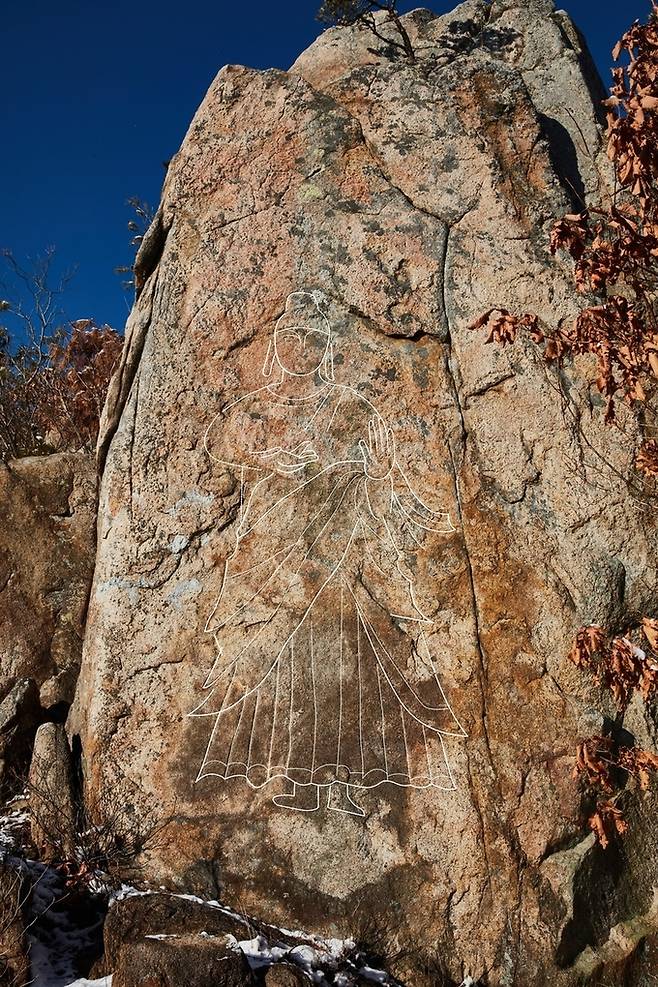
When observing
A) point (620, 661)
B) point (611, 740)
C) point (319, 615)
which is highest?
point (319, 615)

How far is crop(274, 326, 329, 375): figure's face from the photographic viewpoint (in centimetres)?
394

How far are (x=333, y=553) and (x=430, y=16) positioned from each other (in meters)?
3.38

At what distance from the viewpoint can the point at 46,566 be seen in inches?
190

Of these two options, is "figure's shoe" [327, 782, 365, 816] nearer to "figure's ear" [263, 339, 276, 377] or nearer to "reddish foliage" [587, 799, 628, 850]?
"reddish foliage" [587, 799, 628, 850]

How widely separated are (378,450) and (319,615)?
0.83 metres

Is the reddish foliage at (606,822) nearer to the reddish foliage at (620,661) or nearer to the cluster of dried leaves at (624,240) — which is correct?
the reddish foliage at (620,661)

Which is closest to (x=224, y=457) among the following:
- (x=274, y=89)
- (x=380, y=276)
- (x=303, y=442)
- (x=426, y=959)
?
(x=303, y=442)

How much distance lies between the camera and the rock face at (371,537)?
11.2ft

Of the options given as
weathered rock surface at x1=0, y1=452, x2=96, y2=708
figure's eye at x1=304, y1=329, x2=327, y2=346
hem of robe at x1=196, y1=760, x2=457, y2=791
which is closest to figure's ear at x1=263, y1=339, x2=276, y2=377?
figure's eye at x1=304, y1=329, x2=327, y2=346

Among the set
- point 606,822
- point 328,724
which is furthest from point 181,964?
point 606,822

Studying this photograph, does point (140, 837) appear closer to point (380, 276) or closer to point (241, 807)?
point (241, 807)

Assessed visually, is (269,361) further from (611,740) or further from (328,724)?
(611,740)

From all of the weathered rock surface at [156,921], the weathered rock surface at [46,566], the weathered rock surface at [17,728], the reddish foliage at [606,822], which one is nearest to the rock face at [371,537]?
the reddish foliage at [606,822]

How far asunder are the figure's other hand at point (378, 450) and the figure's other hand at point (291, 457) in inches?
10.0
